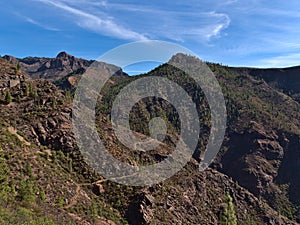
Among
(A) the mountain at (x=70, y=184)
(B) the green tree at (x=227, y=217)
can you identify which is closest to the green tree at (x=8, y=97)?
(A) the mountain at (x=70, y=184)

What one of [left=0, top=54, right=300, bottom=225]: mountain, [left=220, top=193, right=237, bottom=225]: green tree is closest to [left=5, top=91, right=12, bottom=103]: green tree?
[left=0, top=54, right=300, bottom=225]: mountain

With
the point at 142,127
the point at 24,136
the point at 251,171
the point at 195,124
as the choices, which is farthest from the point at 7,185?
the point at 195,124

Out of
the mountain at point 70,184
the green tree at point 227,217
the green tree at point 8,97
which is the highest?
the green tree at point 8,97

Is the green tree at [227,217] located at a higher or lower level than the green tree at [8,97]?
lower

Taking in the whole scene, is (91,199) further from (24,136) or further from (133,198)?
(24,136)

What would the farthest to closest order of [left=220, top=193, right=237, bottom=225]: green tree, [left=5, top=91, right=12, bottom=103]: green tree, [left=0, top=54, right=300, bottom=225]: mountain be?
[left=220, top=193, right=237, bottom=225]: green tree, [left=5, top=91, right=12, bottom=103]: green tree, [left=0, top=54, right=300, bottom=225]: mountain

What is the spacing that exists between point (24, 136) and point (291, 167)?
454ft

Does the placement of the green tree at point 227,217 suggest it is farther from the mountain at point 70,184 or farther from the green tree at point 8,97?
the green tree at point 8,97

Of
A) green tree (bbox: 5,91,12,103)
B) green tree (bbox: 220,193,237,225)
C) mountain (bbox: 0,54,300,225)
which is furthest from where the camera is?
green tree (bbox: 220,193,237,225)

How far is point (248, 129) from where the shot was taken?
16638 centimetres

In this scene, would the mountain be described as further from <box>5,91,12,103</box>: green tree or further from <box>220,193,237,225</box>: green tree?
<box>5,91,12,103</box>: green tree

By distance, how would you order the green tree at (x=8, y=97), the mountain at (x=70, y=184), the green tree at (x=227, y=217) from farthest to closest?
the green tree at (x=227, y=217)
the green tree at (x=8, y=97)
the mountain at (x=70, y=184)

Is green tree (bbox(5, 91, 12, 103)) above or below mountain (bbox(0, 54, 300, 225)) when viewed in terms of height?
above

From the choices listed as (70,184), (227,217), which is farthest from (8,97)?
(227,217)
